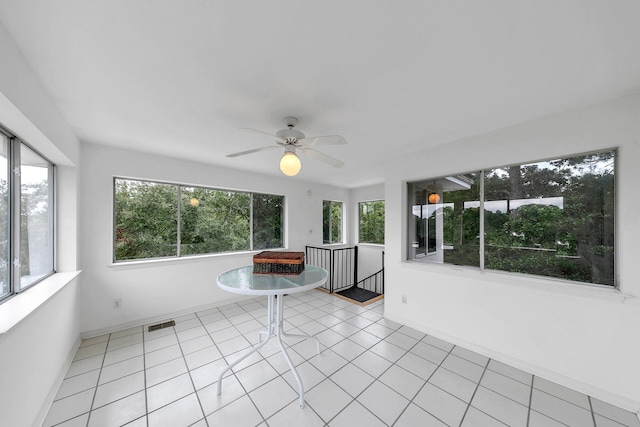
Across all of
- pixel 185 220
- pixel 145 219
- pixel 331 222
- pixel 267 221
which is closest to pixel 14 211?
pixel 145 219

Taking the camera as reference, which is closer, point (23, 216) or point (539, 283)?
point (23, 216)

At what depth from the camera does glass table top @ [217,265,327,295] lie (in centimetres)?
164

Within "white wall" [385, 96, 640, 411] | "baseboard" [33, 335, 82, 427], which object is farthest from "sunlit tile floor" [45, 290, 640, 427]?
"white wall" [385, 96, 640, 411]

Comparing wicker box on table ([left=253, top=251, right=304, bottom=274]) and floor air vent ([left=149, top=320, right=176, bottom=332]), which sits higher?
wicker box on table ([left=253, top=251, right=304, bottom=274])

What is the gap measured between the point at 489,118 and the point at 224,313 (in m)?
4.03

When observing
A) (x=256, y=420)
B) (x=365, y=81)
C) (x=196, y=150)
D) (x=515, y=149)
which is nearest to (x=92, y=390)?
(x=256, y=420)

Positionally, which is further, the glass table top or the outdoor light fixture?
the outdoor light fixture

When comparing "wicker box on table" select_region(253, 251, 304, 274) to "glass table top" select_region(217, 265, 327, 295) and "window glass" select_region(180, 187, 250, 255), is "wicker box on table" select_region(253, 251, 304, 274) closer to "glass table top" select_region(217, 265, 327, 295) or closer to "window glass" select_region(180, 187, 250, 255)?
"glass table top" select_region(217, 265, 327, 295)

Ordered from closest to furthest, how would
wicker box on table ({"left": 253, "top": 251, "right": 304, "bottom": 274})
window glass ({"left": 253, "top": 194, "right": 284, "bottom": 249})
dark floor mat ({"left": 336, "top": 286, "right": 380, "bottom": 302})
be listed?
wicker box on table ({"left": 253, "top": 251, "right": 304, "bottom": 274})
dark floor mat ({"left": 336, "top": 286, "right": 380, "bottom": 302})
window glass ({"left": 253, "top": 194, "right": 284, "bottom": 249})

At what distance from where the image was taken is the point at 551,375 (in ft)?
6.42

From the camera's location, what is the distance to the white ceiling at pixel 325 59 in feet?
3.31

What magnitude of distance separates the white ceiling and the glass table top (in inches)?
56.2

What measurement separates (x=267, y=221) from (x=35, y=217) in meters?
2.88

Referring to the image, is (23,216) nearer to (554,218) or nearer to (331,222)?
(554,218)
